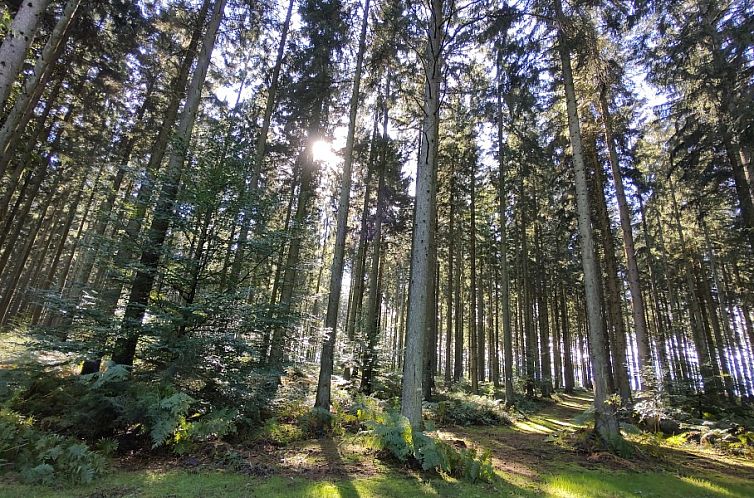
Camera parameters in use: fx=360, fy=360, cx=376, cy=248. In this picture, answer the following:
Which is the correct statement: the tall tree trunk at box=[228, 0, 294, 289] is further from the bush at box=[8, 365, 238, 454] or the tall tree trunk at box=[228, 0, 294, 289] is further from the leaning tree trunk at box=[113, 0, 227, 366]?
the bush at box=[8, 365, 238, 454]

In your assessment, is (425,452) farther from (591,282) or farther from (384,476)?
(591,282)

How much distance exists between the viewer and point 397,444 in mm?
6562

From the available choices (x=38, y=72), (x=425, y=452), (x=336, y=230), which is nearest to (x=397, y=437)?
(x=425, y=452)

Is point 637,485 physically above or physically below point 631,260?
below

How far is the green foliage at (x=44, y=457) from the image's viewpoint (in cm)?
474

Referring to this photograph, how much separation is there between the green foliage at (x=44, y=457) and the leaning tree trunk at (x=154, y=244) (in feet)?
6.39

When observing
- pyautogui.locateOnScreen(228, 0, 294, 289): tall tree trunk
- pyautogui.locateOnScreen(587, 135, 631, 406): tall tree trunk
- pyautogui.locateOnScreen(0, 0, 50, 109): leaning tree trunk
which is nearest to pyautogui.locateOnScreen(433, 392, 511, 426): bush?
pyautogui.locateOnScreen(587, 135, 631, 406): tall tree trunk

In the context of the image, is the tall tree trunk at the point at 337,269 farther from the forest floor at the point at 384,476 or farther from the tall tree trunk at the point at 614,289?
the tall tree trunk at the point at 614,289

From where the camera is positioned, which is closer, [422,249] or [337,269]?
[422,249]

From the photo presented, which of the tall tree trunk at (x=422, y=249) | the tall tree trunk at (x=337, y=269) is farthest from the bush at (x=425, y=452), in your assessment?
the tall tree trunk at (x=337, y=269)

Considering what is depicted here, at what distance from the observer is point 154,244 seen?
784 cm

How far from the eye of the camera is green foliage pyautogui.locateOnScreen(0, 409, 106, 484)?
4.74 meters

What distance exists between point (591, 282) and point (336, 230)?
7819mm

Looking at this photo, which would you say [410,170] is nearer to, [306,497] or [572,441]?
[572,441]
